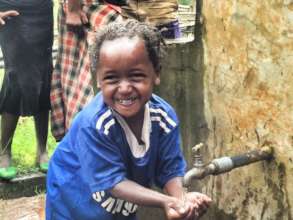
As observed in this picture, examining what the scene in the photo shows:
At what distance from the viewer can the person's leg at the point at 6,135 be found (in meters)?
4.13

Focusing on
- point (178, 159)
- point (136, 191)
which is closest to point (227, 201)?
point (178, 159)

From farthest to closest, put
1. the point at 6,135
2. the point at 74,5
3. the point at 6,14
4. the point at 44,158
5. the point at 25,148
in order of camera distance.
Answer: the point at 25,148
the point at 44,158
the point at 6,135
the point at 6,14
the point at 74,5

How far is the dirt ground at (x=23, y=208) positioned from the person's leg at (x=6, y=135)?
0.25m

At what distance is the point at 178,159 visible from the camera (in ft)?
7.91

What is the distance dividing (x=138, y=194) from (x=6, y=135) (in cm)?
219

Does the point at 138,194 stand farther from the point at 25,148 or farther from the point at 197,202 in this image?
the point at 25,148

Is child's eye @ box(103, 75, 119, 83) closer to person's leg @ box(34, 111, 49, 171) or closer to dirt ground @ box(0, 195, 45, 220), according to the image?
dirt ground @ box(0, 195, 45, 220)

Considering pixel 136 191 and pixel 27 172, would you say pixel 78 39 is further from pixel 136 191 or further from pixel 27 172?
pixel 136 191

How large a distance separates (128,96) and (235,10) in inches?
23.9

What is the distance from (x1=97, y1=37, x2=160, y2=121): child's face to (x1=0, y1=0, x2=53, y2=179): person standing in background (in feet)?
5.86

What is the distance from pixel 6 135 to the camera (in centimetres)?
414

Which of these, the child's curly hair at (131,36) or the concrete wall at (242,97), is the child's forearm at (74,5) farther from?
the child's curly hair at (131,36)

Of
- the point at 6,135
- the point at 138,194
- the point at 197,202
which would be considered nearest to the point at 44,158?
the point at 6,135

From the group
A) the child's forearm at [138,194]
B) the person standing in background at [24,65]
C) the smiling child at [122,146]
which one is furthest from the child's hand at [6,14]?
the child's forearm at [138,194]
